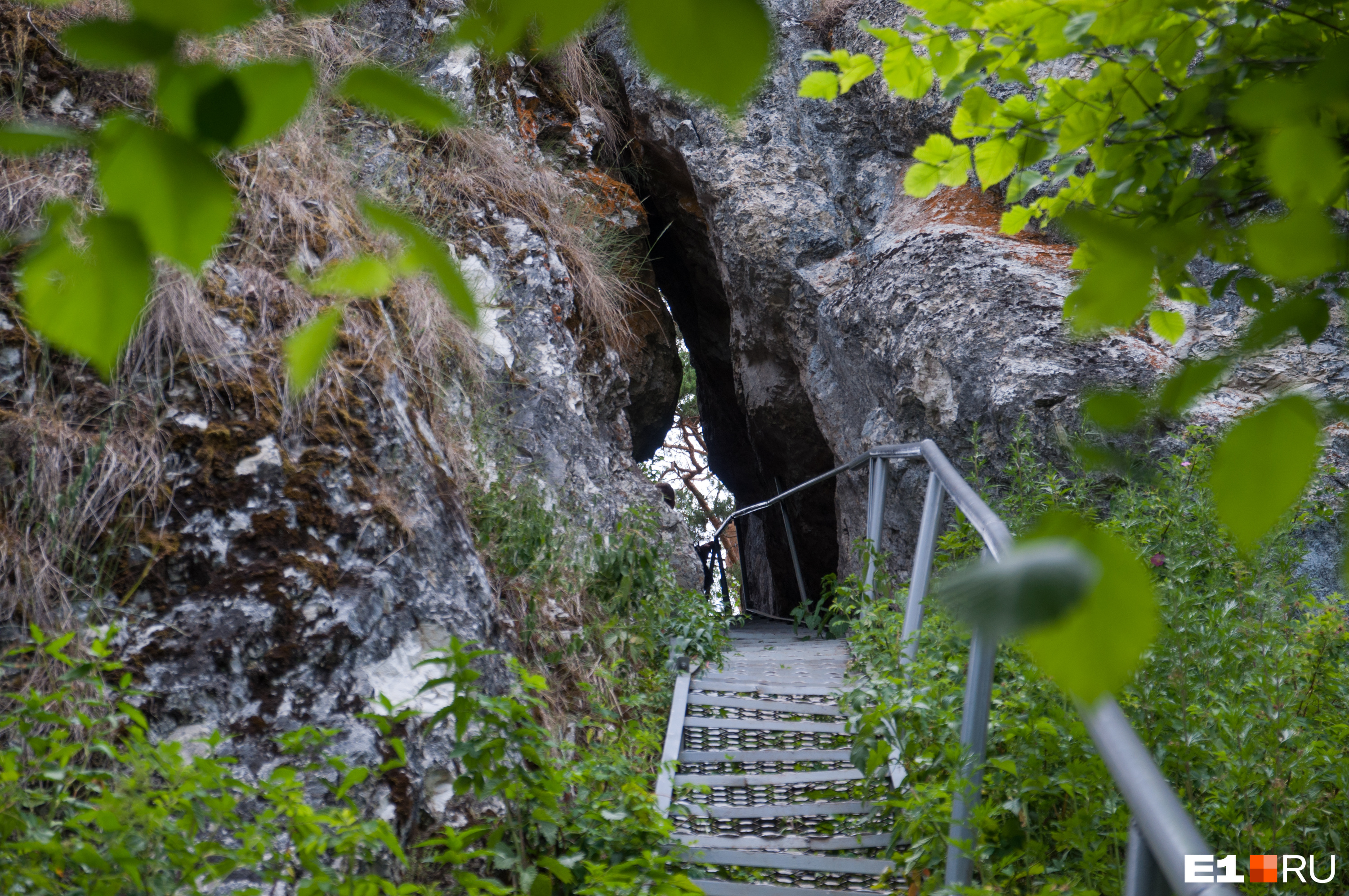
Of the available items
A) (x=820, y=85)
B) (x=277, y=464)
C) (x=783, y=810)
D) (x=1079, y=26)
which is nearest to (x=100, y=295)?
(x=1079, y=26)

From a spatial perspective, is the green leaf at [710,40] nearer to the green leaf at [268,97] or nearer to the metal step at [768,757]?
the green leaf at [268,97]

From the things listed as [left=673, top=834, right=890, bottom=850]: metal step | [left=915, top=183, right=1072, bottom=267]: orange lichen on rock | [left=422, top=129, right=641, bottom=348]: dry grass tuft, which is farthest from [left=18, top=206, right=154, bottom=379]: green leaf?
[left=915, top=183, right=1072, bottom=267]: orange lichen on rock

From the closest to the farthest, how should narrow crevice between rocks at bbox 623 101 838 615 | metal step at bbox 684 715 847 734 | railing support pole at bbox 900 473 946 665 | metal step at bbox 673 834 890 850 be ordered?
metal step at bbox 673 834 890 850 → railing support pole at bbox 900 473 946 665 → metal step at bbox 684 715 847 734 → narrow crevice between rocks at bbox 623 101 838 615

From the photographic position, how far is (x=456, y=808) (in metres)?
2.21

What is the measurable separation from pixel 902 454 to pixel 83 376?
3042 mm

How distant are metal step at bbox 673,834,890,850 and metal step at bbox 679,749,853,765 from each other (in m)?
0.40

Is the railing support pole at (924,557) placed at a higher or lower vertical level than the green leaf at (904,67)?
lower

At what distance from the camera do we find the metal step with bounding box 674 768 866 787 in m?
2.85

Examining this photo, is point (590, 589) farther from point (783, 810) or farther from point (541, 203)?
point (541, 203)

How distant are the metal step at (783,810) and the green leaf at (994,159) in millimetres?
1895

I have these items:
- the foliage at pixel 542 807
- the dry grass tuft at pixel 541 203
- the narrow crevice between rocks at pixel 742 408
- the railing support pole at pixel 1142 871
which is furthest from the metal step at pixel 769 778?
the narrow crevice between rocks at pixel 742 408

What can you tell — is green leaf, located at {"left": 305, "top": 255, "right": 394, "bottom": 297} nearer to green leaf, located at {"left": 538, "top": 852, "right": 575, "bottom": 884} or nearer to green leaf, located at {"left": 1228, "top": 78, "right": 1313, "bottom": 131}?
green leaf, located at {"left": 1228, "top": 78, "right": 1313, "bottom": 131}

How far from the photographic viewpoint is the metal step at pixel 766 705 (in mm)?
3379

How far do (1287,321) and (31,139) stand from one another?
24.9 inches
